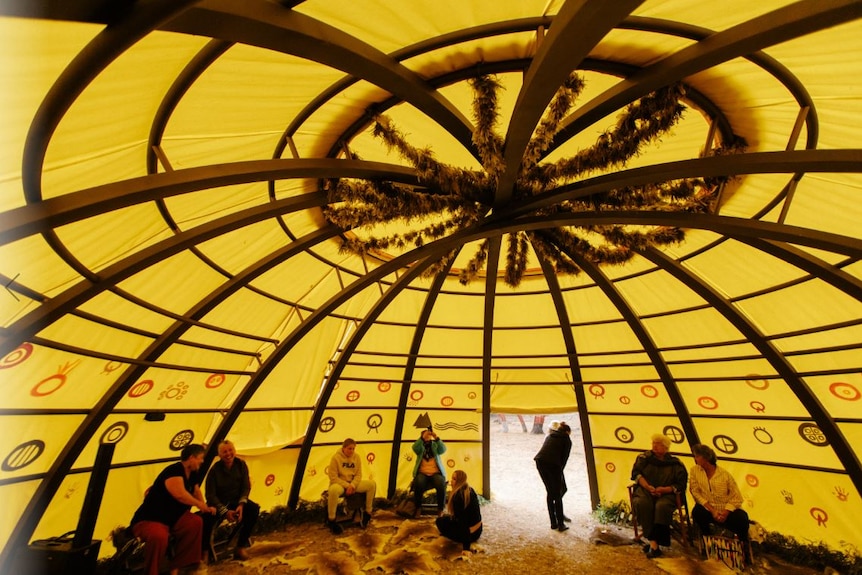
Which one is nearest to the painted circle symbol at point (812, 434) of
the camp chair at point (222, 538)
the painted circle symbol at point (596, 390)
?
the painted circle symbol at point (596, 390)

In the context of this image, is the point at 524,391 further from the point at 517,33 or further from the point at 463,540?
the point at 517,33

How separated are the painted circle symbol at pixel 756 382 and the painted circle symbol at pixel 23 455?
10.6 metres

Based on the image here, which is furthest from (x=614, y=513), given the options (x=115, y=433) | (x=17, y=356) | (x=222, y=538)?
(x=17, y=356)

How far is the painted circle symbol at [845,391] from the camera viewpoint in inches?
215

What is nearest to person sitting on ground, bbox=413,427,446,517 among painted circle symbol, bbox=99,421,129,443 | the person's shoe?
the person's shoe

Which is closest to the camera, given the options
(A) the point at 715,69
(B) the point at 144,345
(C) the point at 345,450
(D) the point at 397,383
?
(A) the point at 715,69

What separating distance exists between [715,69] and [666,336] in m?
5.31

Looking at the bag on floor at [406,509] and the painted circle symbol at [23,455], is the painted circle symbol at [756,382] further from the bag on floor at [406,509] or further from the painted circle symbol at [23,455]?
the painted circle symbol at [23,455]

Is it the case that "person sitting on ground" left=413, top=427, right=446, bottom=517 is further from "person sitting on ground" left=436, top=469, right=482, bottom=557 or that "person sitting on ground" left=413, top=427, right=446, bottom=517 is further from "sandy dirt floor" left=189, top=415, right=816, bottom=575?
"person sitting on ground" left=436, top=469, right=482, bottom=557

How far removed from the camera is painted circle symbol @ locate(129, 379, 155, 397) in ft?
18.5

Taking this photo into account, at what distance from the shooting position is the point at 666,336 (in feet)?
22.7

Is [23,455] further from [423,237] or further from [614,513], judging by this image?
[614,513]

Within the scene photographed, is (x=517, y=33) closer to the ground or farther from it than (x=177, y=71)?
farther from it

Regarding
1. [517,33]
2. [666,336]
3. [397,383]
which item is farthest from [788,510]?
[517,33]
